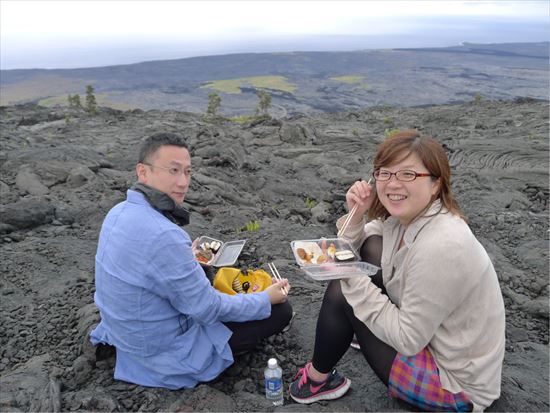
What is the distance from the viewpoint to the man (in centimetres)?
298

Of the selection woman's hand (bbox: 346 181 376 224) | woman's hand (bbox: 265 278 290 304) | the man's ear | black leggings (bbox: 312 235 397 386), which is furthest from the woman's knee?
the man's ear

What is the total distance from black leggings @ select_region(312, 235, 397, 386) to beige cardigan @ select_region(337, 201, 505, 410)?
0.22 metres

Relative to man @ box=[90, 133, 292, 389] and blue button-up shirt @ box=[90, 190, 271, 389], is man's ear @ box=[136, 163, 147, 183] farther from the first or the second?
blue button-up shirt @ box=[90, 190, 271, 389]

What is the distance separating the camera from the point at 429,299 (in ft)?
8.63

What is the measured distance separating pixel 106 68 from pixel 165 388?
169 meters

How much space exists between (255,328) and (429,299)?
1545mm

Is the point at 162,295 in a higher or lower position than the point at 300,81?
higher

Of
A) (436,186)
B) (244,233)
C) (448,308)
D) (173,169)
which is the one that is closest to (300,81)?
(244,233)

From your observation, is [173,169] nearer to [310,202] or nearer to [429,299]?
[429,299]

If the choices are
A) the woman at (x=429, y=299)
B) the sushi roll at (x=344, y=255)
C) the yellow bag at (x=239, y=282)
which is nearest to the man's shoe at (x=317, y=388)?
the woman at (x=429, y=299)

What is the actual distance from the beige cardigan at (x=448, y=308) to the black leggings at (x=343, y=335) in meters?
0.22

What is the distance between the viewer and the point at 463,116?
2517cm

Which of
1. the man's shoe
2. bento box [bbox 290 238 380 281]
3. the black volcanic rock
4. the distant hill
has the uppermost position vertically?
bento box [bbox 290 238 380 281]

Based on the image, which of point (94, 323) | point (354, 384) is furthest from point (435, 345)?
point (94, 323)
